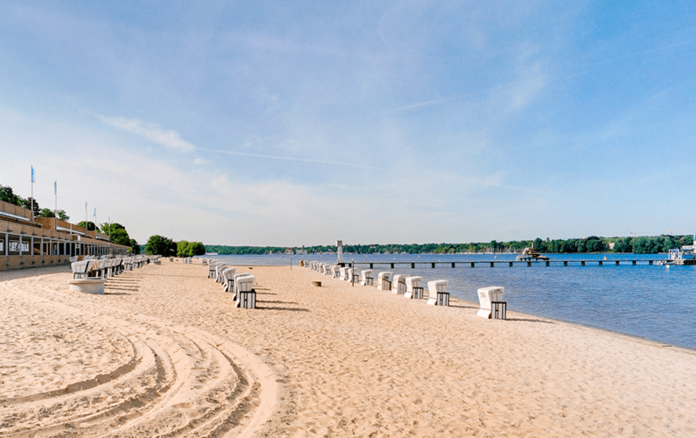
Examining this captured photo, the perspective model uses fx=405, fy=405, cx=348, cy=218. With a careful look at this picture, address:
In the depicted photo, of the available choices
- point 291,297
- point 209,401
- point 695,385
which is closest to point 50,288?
point 291,297

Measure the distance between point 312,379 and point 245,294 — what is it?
753cm

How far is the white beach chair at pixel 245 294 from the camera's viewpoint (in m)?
12.9

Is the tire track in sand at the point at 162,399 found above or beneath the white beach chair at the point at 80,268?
beneath

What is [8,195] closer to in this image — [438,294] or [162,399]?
[438,294]

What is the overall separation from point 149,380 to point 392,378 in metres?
3.42

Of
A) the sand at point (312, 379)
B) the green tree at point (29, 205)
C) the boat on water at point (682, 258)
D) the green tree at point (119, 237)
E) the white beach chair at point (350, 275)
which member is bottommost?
the boat on water at point (682, 258)

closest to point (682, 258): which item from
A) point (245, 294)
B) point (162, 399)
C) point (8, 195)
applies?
point (245, 294)

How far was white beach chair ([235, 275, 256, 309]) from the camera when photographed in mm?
12867

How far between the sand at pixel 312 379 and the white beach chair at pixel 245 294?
2.11 metres

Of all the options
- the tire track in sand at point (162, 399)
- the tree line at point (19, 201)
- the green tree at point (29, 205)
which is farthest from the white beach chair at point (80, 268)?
the green tree at point (29, 205)

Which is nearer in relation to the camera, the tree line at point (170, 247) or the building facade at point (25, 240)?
the building facade at point (25, 240)

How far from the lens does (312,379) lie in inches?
235

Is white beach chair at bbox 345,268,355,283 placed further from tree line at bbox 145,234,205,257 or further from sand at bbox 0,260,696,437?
tree line at bbox 145,234,205,257

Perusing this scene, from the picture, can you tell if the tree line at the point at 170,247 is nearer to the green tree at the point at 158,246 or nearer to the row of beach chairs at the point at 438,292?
the green tree at the point at 158,246
